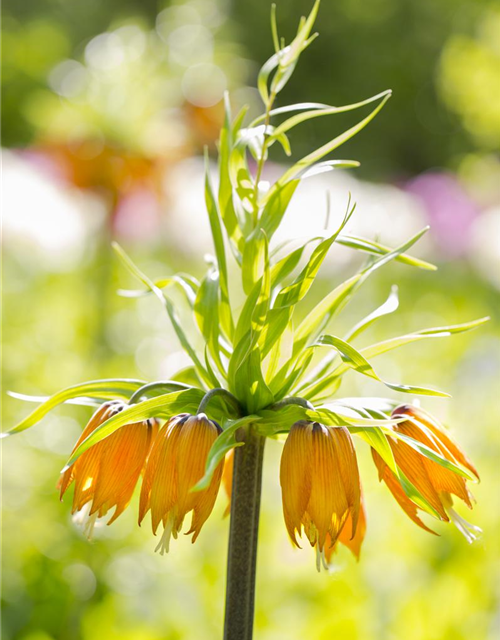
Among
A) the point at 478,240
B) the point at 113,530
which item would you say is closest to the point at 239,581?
the point at 113,530

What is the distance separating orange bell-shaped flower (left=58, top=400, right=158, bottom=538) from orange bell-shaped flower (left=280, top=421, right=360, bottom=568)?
0.10 meters

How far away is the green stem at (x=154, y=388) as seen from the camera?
537 mm

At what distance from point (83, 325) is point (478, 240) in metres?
4.02

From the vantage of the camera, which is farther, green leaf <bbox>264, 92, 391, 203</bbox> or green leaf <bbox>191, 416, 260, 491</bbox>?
green leaf <bbox>264, 92, 391, 203</bbox>

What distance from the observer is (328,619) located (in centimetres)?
139

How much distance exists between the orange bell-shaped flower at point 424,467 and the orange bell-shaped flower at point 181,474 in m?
0.12

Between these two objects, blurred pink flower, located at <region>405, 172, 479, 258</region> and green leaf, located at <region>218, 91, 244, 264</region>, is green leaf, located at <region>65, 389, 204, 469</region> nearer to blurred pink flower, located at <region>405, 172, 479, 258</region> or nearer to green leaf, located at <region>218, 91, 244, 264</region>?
green leaf, located at <region>218, 91, 244, 264</region>

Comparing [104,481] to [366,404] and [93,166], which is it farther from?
[93,166]

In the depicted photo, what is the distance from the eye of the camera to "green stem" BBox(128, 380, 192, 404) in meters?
0.54

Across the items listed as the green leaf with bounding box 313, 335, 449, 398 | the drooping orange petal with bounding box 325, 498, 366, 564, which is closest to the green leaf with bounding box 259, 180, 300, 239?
the green leaf with bounding box 313, 335, 449, 398

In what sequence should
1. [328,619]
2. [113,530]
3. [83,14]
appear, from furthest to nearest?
1. [83,14]
2. [113,530]
3. [328,619]

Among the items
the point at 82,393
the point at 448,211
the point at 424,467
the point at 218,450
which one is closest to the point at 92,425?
the point at 82,393

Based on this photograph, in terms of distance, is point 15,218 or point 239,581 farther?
point 15,218

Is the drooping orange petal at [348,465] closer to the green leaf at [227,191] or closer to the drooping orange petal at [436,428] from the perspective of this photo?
the drooping orange petal at [436,428]
